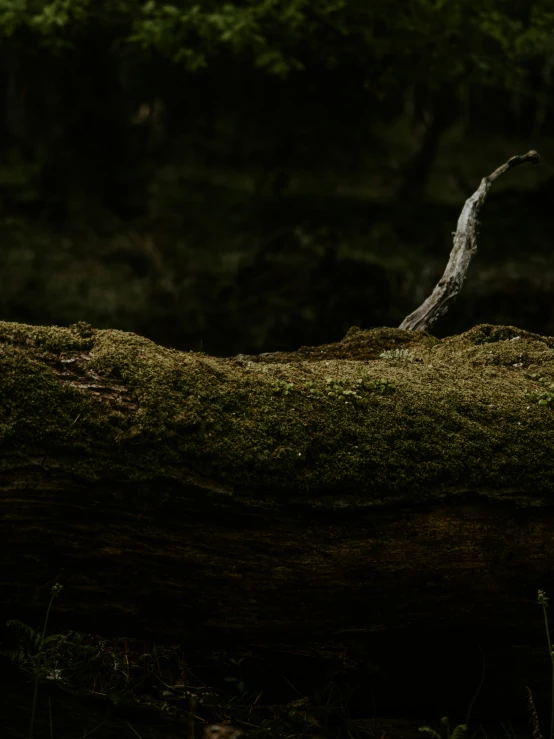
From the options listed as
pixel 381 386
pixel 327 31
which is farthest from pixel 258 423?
pixel 327 31

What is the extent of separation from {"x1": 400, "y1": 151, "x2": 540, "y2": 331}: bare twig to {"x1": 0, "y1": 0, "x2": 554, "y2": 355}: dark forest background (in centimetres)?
664

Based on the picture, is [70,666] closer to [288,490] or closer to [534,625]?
[288,490]

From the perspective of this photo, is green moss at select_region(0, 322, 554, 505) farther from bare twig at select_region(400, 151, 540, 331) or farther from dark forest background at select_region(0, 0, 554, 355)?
dark forest background at select_region(0, 0, 554, 355)

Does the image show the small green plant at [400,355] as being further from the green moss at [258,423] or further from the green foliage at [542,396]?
the green foliage at [542,396]

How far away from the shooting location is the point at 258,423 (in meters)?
2.35

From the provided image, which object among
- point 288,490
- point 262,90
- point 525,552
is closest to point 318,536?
point 288,490

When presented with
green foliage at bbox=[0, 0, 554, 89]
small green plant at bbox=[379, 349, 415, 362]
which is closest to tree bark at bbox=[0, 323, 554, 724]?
small green plant at bbox=[379, 349, 415, 362]

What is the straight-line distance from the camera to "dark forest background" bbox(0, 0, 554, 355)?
11.9 metres

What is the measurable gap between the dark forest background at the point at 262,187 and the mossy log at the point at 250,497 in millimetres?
9338

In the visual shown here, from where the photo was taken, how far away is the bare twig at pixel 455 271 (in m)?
4.71

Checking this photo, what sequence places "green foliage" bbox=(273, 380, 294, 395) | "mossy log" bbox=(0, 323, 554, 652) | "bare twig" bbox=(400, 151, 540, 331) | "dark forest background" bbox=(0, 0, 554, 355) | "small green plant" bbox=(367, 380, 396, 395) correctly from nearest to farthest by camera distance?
"mossy log" bbox=(0, 323, 554, 652), "green foliage" bbox=(273, 380, 294, 395), "small green plant" bbox=(367, 380, 396, 395), "bare twig" bbox=(400, 151, 540, 331), "dark forest background" bbox=(0, 0, 554, 355)

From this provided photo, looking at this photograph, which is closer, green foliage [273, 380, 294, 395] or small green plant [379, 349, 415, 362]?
green foliage [273, 380, 294, 395]

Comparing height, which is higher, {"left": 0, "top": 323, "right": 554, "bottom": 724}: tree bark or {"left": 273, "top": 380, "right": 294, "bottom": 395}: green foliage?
{"left": 273, "top": 380, "right": 294, "bottom": 395}: green foliage

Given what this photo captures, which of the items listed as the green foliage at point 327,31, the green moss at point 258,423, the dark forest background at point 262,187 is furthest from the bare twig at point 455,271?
the dark forest background at point 262,187
